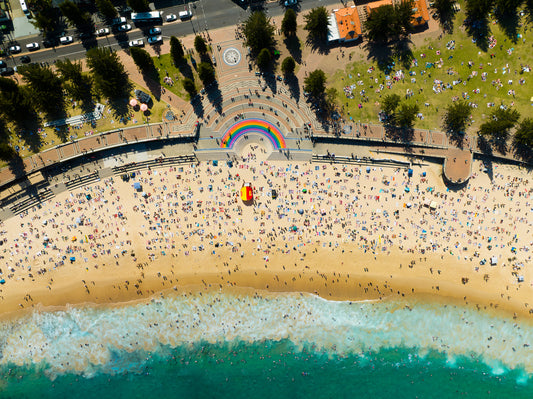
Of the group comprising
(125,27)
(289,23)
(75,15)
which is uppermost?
(125,27)

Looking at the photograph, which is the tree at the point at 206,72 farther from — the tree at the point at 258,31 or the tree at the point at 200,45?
the tree at the point at 258,31

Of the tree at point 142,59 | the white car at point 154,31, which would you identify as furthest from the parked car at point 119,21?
the tree at point 142,59

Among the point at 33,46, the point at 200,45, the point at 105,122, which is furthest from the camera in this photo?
the point at 105,122

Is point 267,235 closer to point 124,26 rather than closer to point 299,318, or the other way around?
point 299,318

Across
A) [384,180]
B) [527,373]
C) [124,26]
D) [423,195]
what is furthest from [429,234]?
[124,26]

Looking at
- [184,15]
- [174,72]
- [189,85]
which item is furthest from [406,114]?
[184,15]

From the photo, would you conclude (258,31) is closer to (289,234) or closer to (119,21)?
(119,21)

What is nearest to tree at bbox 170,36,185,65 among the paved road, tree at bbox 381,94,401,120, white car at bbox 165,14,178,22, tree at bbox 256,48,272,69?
the paved road
